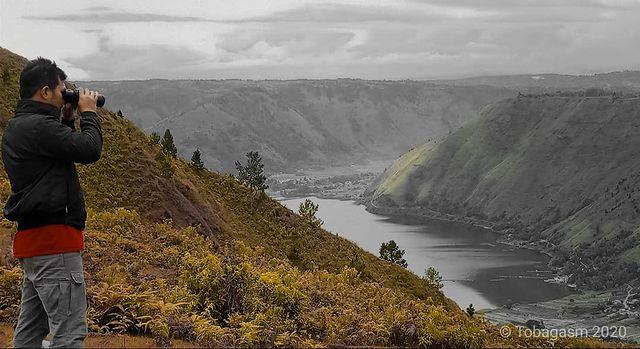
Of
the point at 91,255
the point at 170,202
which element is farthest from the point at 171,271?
the point at 170,202

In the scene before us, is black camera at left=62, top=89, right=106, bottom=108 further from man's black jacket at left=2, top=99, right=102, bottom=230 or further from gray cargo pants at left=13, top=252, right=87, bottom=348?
gray cargo pants at left=13, top=252, right=87, bottom=348

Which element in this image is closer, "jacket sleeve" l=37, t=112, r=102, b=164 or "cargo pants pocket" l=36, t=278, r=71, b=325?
"jacket sleeve" l=37, t=112, r=102, b=164

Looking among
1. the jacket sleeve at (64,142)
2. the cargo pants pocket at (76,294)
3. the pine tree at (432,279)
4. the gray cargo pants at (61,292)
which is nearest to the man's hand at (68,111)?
the jacket sleeve at (64,142)

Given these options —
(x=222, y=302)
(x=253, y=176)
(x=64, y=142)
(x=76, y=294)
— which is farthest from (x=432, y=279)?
(x=64, y=142)

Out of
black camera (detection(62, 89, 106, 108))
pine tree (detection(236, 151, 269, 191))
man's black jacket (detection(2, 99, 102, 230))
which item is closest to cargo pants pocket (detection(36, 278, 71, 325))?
man's black jacket (detection(2, 99, 102, 230))

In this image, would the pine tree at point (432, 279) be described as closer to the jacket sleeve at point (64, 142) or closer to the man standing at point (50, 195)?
the man standing at point (50, 195)

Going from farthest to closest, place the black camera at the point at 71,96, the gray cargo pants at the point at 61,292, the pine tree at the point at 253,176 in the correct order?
1. the pine tree at the point at 253,176
2. the black camera at the point at 71,96
3. the gray cargo pants at the point at 61,292

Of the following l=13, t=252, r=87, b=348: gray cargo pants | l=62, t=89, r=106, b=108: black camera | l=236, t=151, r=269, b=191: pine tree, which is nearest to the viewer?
l=13, t=252, r=87, b=348: gray cargo pants
